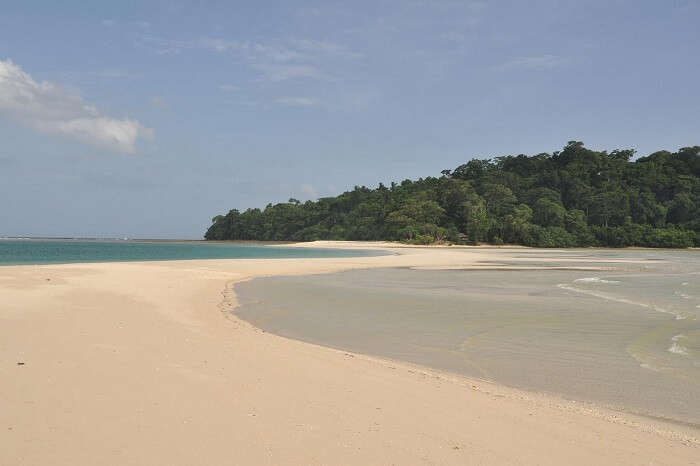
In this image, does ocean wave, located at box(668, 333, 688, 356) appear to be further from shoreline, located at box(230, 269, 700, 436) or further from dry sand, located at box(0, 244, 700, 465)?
dry sand, located at box(0, 244, 700, 465)

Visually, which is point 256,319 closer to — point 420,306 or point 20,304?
point 420,306

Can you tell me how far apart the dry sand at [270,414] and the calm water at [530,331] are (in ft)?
3.23

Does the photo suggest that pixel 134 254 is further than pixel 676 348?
Yes

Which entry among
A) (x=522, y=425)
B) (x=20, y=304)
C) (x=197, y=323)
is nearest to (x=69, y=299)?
(x=20, y=304)

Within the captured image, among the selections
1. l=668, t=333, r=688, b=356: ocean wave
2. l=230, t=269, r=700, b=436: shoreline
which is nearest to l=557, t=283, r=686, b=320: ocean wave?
l=668, t=333, r=688, b=356: ocean wave

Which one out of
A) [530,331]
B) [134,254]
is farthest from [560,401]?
[134,254]

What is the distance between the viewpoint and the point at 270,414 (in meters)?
4.92

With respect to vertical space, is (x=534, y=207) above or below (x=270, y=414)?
above

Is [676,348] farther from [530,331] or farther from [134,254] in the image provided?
[134,254]

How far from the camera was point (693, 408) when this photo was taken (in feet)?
18.7

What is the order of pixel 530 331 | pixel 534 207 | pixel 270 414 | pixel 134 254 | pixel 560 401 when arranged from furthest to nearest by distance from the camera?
pixel 534 207 → pixel 134 254 → pixel 530 331 → pixel 560 401 → pixel 270 414

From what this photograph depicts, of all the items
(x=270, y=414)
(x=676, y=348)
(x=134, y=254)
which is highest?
(x=134, y=254)

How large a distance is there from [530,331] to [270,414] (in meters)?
7.59

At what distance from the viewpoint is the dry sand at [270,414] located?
4078 millimetres
